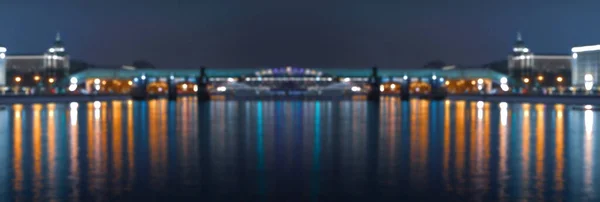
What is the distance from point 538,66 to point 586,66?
3351cm

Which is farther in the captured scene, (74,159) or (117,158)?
(117,158)

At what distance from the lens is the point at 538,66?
15000 centimetres

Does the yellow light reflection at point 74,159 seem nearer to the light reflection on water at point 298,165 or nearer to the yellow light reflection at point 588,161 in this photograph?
the light reflection on water at point 298,165

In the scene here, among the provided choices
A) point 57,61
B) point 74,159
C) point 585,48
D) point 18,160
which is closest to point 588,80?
point 585,48

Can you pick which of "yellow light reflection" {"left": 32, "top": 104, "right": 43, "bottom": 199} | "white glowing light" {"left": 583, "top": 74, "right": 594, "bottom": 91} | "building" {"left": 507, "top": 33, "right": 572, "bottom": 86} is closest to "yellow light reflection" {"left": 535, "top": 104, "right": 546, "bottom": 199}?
"yellow light reflection" {"left": 32, "top": 104, "right": 43, "bottom": 199}

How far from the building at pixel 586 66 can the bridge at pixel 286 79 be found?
11.4 metres

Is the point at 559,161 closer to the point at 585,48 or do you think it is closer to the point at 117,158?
the point at 117,158

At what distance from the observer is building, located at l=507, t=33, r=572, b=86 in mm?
141875

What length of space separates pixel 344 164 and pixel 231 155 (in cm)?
249

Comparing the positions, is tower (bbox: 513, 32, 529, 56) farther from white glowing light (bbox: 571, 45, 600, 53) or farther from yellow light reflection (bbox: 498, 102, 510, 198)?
yellow light reflection (bbox: 498, 102, 510, 198)

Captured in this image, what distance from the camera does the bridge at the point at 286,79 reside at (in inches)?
4899

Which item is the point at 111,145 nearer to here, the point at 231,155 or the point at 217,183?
the point at 231,155

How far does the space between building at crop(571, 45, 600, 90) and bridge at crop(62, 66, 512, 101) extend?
11.4 metres

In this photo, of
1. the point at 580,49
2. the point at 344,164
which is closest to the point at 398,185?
the point at 344,164
